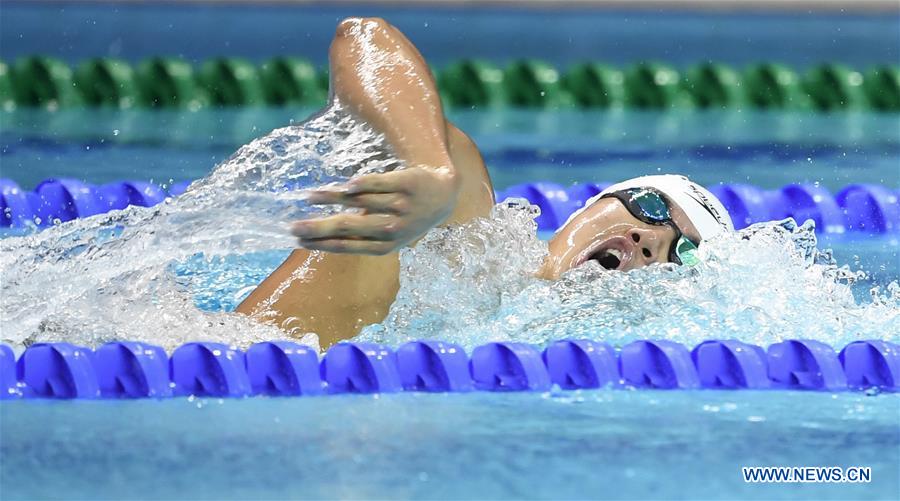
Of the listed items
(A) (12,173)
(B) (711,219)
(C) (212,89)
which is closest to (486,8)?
(C) (212,89)

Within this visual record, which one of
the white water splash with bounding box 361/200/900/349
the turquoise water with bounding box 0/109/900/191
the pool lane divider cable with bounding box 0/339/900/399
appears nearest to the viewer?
the pool lane divider cable with bounding box 0/339/900/399

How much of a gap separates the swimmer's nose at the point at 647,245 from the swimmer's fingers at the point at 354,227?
3.01ft

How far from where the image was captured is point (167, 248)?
6.34 ft

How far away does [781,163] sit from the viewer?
14.2 ft

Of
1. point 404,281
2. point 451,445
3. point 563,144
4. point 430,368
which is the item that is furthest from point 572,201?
point 451,445

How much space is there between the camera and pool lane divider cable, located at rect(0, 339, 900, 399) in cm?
193

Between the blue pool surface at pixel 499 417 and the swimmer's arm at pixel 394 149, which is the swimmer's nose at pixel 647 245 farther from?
the swimmer's arm at pixel 394 149

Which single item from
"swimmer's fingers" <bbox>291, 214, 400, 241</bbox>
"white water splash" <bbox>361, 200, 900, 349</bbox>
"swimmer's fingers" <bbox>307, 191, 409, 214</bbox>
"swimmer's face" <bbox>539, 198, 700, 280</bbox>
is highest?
"swimmer's fingers" <bbox>307, 191, 409, 214</bbox>

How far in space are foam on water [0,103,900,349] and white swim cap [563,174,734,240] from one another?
4cm

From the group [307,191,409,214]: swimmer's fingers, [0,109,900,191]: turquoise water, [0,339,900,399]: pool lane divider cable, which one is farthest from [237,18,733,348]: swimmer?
[0,109,900,191]: turquoise water

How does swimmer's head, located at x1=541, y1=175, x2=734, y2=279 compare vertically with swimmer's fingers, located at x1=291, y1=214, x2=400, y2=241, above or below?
below

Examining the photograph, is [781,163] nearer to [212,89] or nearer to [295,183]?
[212,89]

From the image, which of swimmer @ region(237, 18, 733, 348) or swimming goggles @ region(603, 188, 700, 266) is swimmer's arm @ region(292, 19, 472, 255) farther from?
swimming goggles @ region(603, 188, 700, 266)

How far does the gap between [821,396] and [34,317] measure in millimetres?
1111
